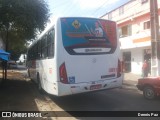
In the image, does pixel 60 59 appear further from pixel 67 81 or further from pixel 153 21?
pixel 153 21

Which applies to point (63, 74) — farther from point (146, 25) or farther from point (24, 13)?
point (146, 25)

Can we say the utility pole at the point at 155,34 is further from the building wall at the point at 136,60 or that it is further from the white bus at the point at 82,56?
the building wall at the point at 136,60

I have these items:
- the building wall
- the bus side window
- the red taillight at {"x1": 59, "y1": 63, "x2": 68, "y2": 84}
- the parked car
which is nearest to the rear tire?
the parked car

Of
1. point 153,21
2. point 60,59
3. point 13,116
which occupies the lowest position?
point 13,116

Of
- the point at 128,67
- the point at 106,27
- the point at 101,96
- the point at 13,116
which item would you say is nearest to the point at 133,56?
the point at 128,67

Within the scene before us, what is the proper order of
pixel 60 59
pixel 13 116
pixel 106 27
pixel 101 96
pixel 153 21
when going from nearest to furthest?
1. pixel 13 116
2. pixel 60 59
3. pixel 106 27
4. pixel 101 96
5. pixel 153 21

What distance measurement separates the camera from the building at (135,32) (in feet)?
85.6

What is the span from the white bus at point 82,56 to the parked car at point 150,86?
1718 millimetres

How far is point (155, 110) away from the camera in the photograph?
963 centimetres

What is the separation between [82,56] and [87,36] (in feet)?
2.56

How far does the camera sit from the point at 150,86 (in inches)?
476

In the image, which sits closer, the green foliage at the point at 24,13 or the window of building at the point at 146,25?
the green foliage at the point at 24,13

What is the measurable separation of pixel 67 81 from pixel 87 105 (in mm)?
1898

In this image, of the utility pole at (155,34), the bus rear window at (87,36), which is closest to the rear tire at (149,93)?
the bus rear window at (87,36)
